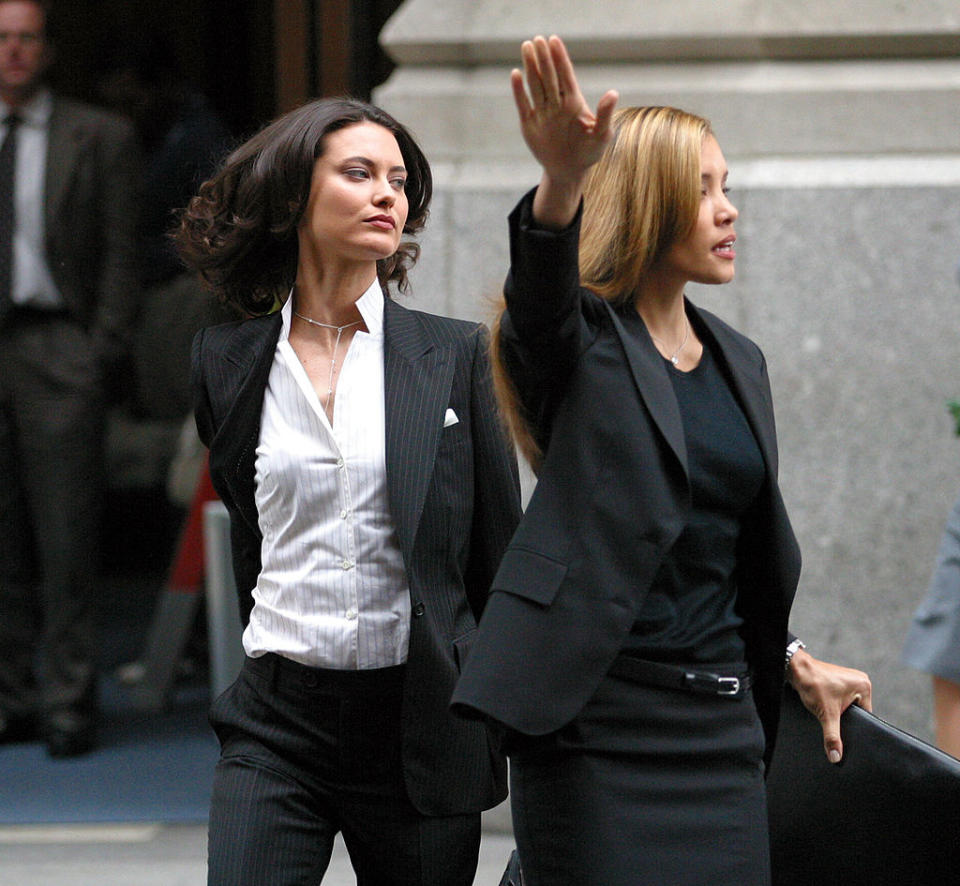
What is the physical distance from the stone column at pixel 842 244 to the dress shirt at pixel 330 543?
74.7 inches

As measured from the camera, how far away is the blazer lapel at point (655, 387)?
7.60 feet

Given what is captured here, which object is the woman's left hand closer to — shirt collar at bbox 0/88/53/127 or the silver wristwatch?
the silver wristwatch

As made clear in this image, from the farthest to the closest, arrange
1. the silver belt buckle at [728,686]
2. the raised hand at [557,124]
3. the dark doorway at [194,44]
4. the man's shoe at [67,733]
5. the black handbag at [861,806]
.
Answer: the dark doorway at [194,44], the man's shoe at [67,733], the black handbag at [861,806], the silver belt buckle at [728,686], the raised hand at [557,124]

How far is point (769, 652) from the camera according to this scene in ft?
8.29

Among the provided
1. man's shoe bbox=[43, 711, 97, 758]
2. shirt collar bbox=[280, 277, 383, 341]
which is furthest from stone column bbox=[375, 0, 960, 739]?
man's shoe bbox=[43, 711, 97, 758]

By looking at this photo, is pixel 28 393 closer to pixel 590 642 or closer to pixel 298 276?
pixel 298 276

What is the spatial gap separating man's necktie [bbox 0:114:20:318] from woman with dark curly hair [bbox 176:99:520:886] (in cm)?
273

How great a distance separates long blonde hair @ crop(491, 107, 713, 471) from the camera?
2.41 meters

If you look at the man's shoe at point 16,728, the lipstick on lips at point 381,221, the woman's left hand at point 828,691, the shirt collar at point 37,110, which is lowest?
the man's shoe at point 16,728

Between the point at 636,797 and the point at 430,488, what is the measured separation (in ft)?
2.15

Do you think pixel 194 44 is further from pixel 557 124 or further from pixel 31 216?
pixel 557 124

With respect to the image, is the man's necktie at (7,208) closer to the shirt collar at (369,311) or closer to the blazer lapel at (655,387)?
the shirt collar at (369,311)

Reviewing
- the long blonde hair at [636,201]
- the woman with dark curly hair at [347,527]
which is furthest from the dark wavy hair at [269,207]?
the long blonde hair at [636,201]

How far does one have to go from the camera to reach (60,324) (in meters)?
5.52
